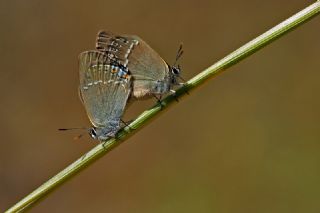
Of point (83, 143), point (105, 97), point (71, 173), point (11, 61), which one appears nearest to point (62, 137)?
point (83, 143)

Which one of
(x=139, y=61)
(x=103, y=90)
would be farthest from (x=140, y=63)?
(x=103, y=90)

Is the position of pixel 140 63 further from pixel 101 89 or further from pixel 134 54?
pixel 101 89

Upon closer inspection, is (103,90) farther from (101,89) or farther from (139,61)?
(139,61)

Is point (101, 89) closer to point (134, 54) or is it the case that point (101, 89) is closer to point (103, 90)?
point (103, 90)

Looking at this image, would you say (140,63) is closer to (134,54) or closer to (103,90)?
(134,54)

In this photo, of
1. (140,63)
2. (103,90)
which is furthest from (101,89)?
(140,63)
